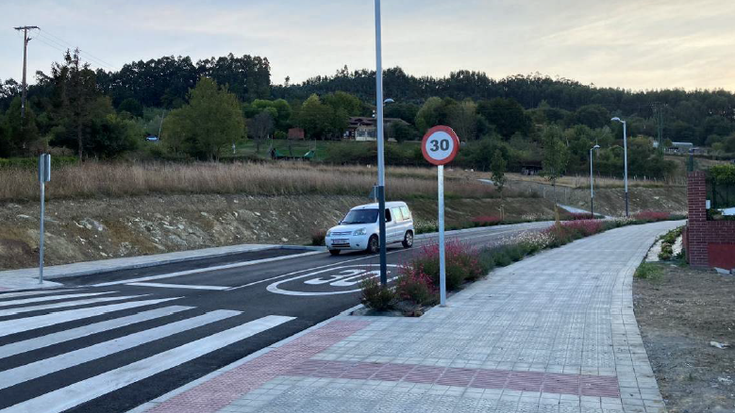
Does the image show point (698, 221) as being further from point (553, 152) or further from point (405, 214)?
point (553, 152)

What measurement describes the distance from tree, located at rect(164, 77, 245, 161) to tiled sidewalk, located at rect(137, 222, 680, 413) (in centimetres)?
4330

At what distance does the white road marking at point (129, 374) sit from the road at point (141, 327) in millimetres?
11

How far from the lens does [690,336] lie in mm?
8500

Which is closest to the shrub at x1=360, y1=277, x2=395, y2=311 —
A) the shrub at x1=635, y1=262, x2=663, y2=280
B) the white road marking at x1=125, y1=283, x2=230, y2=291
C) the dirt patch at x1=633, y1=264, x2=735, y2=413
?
the dirt patch at x1=633, y1=264, x2=735, y2=413

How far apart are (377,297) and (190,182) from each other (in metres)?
23.7

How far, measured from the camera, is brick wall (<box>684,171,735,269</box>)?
16156mm

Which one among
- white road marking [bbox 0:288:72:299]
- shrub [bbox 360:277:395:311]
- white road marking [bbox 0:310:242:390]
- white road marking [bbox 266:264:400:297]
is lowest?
white road marking [bbox 266:264:400:297]

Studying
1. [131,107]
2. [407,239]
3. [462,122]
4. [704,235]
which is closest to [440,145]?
[704,235]

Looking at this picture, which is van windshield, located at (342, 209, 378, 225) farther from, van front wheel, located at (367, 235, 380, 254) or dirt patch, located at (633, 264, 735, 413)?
dirt patch, located at (633, 264, 735, 413)

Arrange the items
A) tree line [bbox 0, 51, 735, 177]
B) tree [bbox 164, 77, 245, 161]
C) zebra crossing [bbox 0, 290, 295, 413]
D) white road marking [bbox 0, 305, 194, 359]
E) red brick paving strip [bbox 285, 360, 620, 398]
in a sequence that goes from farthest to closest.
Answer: tree [bbox 164, 77, 245, 161]
tree line [bbox 0, 51, 735, 177]
white road marking [bbox 0, 305, 194, 359]
zebra crossing [bbox 0, 290, 295, 413]
red brick paving strip [bbox 285, 360, 620, 398]

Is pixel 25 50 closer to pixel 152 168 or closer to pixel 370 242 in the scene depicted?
pixel 152 168

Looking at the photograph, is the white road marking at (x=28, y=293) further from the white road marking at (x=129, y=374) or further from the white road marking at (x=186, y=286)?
the white road marking at (x=129, y=374)

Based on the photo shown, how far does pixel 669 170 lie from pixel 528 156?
64.1 feet

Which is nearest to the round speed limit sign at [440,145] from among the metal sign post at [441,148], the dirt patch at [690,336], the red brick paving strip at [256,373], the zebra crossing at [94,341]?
the metal sign post at [441,148]
